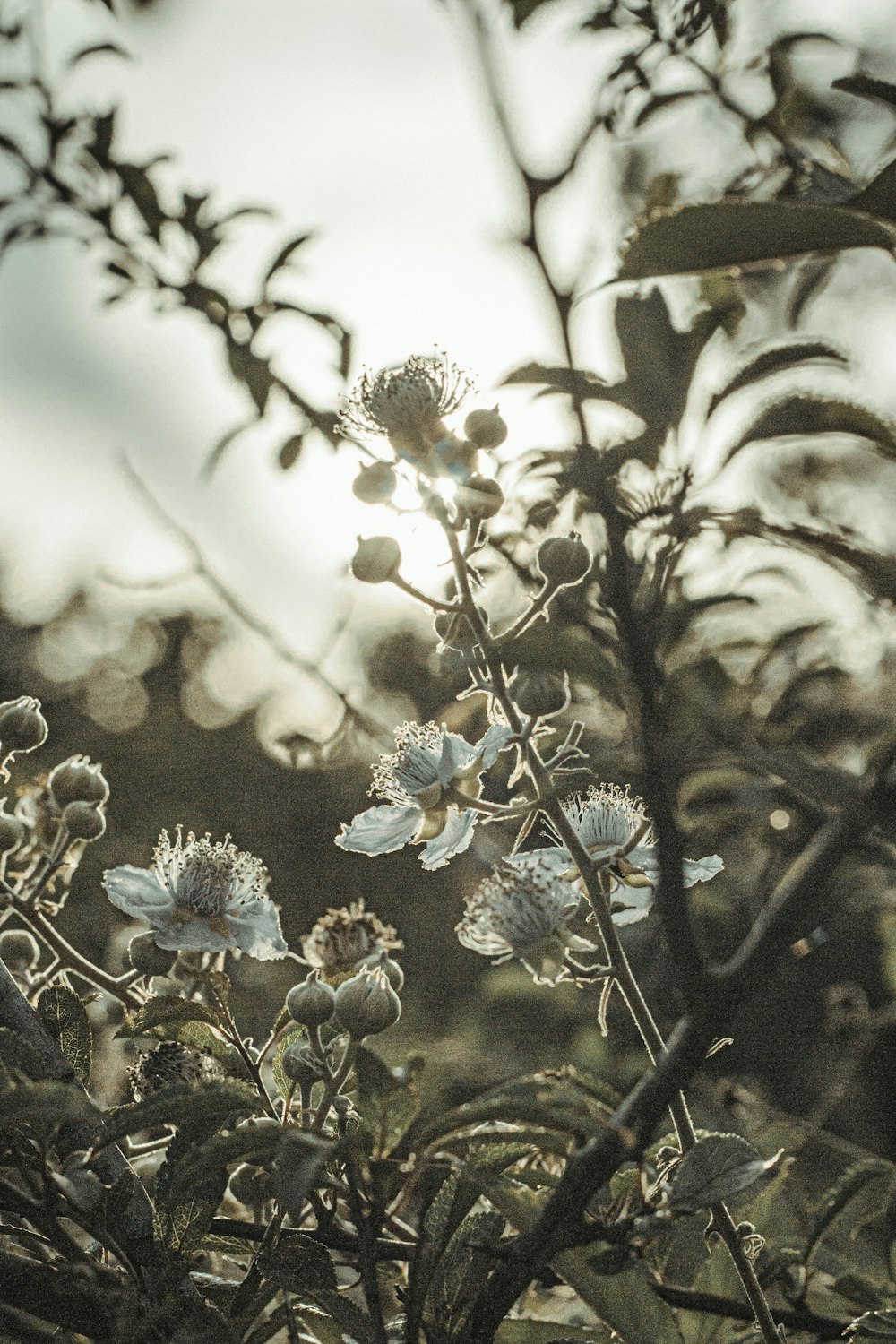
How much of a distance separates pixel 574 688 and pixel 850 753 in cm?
28

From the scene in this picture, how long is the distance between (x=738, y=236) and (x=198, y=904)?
0.72 meters

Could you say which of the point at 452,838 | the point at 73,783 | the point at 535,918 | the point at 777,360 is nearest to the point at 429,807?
A: the point at 452,838

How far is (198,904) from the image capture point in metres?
1.01

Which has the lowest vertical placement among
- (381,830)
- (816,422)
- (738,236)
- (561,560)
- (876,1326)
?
(876,1326)

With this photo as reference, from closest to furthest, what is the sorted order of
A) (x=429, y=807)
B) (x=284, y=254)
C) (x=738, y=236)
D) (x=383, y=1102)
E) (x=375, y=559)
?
(x=738, y=236) < (x=383, y=1102) < (x=375, y=559) < (x=429, y=807) < (x=284, y=254)

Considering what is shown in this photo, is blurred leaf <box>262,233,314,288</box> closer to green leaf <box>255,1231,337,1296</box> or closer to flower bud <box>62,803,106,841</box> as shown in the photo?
flower bud <box>62,803,106,841</box>

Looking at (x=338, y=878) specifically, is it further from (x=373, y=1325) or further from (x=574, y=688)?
(x=373, y=1325)

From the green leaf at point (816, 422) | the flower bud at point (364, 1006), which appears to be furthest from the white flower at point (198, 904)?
the green leaf at point (816, 422)

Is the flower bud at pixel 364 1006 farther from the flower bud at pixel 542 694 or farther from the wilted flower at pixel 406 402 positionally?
the wilted flower at pixel 406 402

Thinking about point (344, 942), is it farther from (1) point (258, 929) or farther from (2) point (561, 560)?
(2) point (561, 560)

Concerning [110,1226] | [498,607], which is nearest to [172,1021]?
[110,1226]

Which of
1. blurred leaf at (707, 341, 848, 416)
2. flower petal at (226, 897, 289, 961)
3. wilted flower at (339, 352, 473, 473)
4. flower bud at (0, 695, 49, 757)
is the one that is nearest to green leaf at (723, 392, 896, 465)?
blurred leaf at (707, 341, 848, 416)

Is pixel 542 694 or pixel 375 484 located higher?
pixel 375 484

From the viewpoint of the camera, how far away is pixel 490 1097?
0.61 metres
